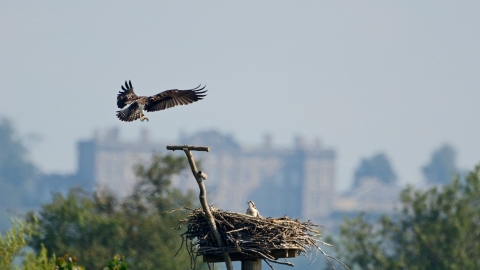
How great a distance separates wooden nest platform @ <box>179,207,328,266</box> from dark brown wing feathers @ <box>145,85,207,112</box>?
3143 millimetres

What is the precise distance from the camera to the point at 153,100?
608 inches

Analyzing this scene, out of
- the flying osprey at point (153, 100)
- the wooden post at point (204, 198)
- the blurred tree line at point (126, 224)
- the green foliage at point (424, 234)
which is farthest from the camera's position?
the green foliage at point (424, 234)

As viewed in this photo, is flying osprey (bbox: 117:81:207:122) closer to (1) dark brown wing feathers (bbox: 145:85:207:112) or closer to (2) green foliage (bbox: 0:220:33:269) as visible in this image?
(1) dark brown wing feathers (bbox: 145:85:207:112)

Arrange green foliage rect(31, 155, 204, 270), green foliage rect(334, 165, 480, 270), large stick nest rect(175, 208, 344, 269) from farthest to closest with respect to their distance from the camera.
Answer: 1. green foliage rect(334, 165, 480, 270)
2. green foliage rect(31, 155, 204, 270)
3. large stick nest rect(175, 208, 344, 269)

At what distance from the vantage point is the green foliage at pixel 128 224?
42812mm

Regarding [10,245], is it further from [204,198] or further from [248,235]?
[204,198]

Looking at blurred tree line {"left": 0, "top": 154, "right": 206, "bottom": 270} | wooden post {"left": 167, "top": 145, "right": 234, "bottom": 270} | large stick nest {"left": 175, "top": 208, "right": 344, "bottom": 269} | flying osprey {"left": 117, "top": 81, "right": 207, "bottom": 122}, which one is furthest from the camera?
blurred tree line {"left": 0, "top": 154, "right": 206, "bottom": 270}

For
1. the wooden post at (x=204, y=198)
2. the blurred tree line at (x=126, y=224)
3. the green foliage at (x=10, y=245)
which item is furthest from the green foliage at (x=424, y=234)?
the wooden post at (x=204, y=198)

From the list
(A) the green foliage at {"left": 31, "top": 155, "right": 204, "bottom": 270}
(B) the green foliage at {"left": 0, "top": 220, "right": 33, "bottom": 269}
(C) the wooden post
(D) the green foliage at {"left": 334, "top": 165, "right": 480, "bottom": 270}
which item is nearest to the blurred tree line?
(A) the green foliage at {"left": 31, "top": 155, "right": 204, "bottom": 270}

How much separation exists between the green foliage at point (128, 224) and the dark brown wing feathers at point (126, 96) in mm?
25489

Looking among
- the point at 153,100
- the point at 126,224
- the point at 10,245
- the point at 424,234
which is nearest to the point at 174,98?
the point at 153,100

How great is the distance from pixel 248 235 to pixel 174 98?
3925 millimetres

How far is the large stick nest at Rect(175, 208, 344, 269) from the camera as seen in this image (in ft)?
38.2

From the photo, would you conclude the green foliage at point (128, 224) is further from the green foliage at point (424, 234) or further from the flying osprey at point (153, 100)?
the flying osprey at point (153, 100)
